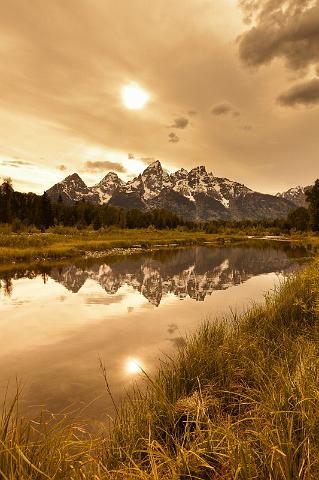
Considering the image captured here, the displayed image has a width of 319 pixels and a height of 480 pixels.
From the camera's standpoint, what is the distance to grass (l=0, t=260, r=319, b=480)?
13.3ft

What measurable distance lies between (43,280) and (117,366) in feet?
60.2

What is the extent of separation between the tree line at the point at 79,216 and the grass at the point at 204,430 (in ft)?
240

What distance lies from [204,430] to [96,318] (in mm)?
13949

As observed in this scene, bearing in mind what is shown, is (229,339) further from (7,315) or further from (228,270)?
(228,270)

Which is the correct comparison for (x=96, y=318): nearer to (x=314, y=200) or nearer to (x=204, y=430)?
(x=204, y=430)

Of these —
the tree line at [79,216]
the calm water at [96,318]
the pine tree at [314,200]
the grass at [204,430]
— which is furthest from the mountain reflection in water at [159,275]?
the pine tree at [314,200]

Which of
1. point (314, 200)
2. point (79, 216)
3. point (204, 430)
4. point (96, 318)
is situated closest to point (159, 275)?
point (96, 318)

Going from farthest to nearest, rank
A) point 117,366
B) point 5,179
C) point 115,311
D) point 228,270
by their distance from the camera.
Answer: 1. point 5,179
2. point 228,270
3. point 115,311
4. point 117,366

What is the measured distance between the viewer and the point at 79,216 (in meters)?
139

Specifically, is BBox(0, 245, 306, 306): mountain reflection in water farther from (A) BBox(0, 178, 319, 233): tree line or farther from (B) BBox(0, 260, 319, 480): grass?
(A) BBox(0, 178, 319, 233): tree line

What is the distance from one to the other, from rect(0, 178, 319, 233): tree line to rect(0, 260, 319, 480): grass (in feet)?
240

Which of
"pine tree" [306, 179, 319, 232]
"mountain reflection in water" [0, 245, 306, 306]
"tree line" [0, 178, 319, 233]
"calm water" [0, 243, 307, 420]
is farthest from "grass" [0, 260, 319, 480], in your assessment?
"pine tree" [306, 179, 319, 232]

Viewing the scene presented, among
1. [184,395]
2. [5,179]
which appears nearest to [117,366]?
[184,395]

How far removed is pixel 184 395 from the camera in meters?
7.23
